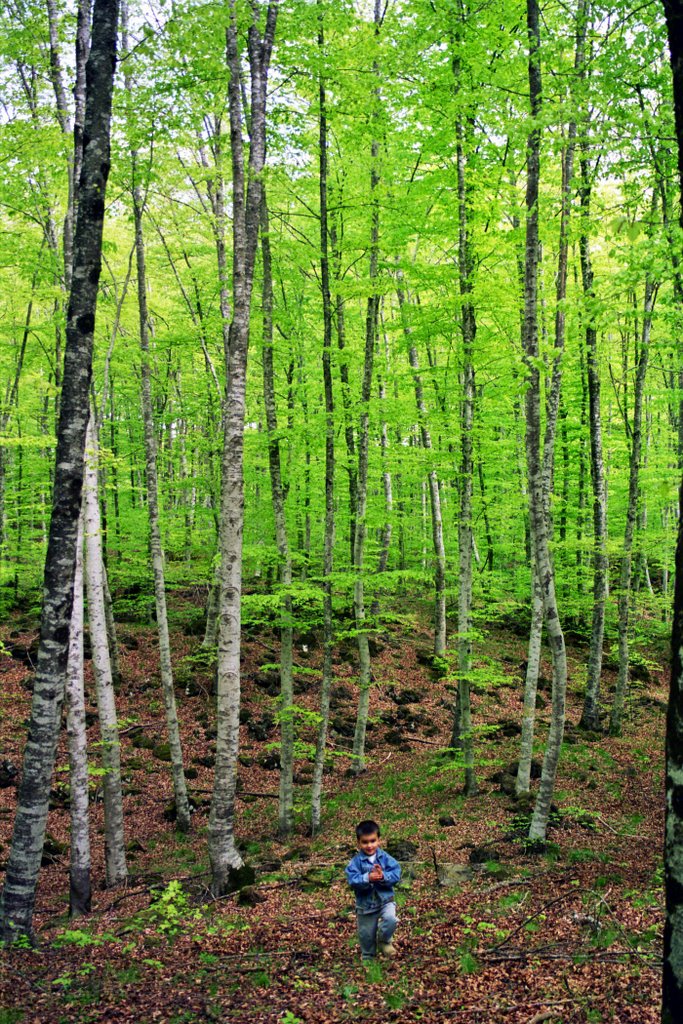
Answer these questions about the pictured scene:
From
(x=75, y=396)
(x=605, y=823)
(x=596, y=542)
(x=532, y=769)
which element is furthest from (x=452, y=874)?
(x=596, y=542)

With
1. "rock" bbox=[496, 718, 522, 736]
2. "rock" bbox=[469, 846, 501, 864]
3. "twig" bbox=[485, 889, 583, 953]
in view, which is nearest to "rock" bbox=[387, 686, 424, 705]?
"rock" bbox=[496, 718, 522, 736]

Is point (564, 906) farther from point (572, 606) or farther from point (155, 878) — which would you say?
point (572, 606)

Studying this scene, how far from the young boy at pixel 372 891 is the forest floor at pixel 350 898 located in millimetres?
278

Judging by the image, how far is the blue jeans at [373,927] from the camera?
6566 mm

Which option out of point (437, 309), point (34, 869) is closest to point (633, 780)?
point (437, 309)

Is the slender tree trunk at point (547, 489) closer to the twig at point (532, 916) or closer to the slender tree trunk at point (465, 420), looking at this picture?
the slender tree trunk at point (465, 420)

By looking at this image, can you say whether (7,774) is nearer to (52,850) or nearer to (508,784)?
(52,850)

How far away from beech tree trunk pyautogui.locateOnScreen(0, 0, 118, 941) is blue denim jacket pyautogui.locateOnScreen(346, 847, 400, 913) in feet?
11.6

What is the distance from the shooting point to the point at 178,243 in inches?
746

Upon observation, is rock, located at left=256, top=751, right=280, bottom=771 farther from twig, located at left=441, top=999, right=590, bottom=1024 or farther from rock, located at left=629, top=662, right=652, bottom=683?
rock, located at left=629, top=662, right=652, bottom=683

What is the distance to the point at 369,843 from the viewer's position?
660 centimetres

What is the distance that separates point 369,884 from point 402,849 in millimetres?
4379

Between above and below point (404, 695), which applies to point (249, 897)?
above

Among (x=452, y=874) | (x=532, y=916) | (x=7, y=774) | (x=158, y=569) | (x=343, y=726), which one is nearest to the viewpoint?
(x=532, y=916)
